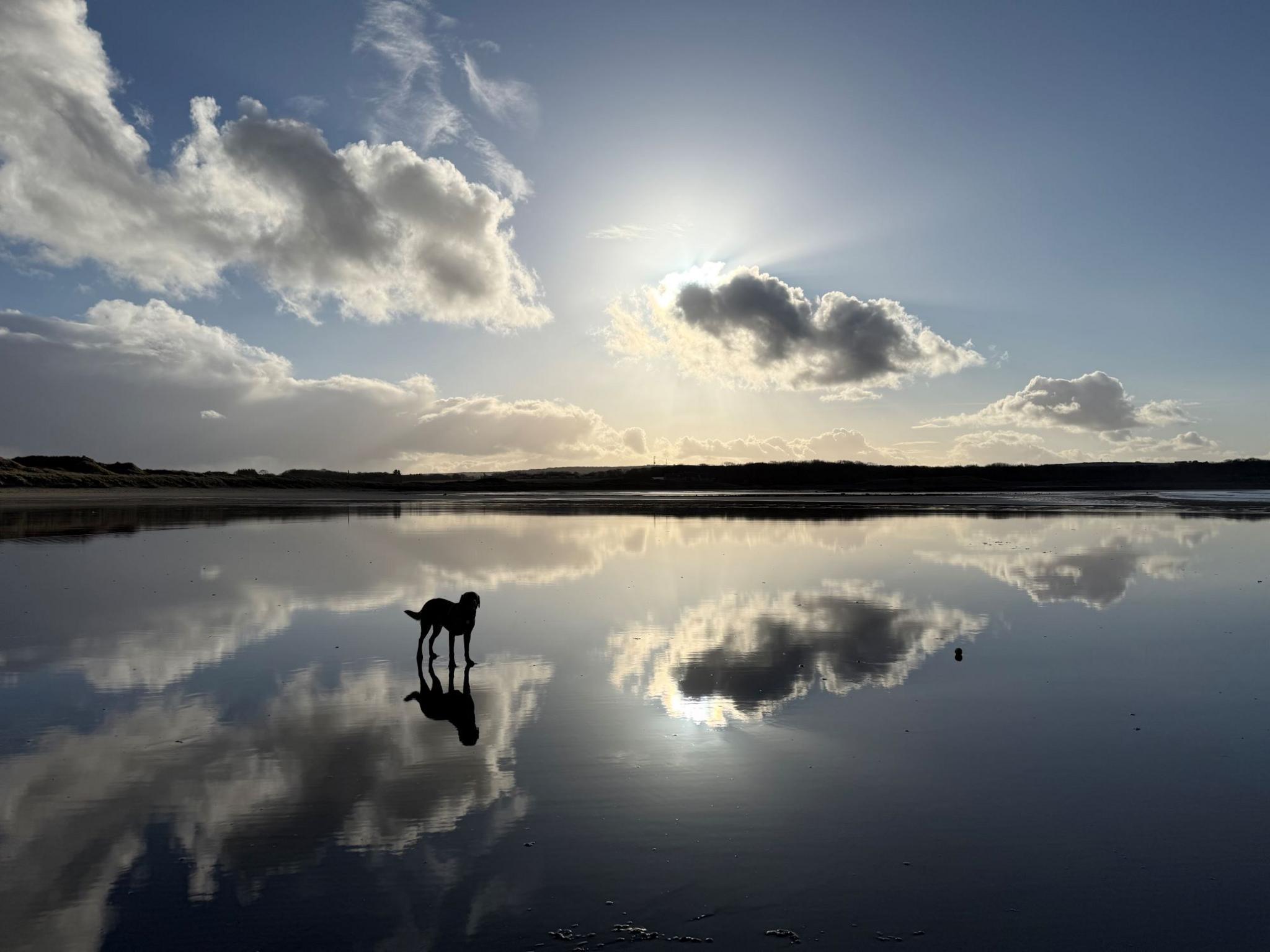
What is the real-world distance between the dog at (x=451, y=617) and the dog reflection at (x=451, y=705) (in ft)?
1.59

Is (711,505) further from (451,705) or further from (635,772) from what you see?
(635,772)

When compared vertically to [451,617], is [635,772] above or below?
below

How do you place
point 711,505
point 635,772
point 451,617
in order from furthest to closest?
point 711,505 → point 451,617 → point 635,772

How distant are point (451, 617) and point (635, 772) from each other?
5083mm

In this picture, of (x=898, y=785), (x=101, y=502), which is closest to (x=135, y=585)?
(x=898, y=785)

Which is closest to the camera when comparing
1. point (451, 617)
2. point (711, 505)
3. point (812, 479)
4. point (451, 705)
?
point (451, 705)

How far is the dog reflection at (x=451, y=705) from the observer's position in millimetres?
8898

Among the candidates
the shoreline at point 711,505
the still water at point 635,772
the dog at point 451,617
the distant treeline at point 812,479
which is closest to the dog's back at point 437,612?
the dog at point 451,617

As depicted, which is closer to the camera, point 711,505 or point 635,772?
point 635,772

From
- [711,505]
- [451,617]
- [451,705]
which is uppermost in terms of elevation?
[451,617]

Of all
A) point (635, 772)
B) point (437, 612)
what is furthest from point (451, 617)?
point (635, 772)

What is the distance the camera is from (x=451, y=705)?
9.88 metres

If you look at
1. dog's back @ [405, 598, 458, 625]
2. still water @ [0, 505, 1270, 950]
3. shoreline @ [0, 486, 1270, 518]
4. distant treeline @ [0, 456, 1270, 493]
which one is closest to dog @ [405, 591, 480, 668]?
dog's back @ [405, 598, 458, 625]

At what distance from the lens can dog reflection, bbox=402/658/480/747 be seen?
890 centimetres
